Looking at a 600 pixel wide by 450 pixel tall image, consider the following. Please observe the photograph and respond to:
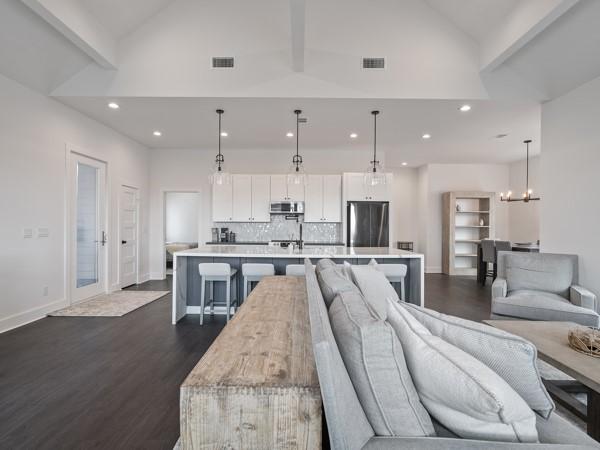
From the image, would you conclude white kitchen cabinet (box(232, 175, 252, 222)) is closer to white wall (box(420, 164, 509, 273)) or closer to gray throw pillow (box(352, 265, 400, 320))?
gray throw pillow (box(352, 265, 400, 320))

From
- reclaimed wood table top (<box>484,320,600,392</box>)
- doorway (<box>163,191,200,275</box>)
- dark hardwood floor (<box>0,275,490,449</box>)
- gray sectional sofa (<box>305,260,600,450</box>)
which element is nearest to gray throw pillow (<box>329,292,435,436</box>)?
gray sectional sofa (<box>305,260,600,450</box>)

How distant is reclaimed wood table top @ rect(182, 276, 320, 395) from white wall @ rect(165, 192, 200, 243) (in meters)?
8.23

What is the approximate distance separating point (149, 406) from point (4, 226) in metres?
3.03

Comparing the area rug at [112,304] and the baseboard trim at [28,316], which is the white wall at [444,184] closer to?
the area rug at [112,304]

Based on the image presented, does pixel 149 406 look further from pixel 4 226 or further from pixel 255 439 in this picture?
pixel 4 226

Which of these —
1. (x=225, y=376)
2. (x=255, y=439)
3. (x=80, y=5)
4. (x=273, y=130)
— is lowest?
(x=255, y=439)

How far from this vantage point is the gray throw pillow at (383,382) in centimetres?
91

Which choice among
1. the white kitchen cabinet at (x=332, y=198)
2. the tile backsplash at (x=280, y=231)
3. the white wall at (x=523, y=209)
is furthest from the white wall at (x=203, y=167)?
the white wall at (x=523, y=209)

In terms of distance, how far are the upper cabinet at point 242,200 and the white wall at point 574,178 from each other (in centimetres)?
468

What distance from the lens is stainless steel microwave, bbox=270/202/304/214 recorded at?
6.45 meters

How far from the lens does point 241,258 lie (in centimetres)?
428

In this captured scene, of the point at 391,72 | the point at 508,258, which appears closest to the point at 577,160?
the point at 508,258

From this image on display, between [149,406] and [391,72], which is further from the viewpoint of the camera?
[391,72]

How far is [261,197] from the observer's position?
6578mm
